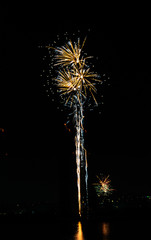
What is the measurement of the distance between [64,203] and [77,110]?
3.51m

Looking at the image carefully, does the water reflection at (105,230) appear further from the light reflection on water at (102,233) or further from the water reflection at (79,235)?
the water reflection at (79,235)

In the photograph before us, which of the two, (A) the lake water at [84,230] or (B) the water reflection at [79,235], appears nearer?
(B) the water reflection at [79,235]

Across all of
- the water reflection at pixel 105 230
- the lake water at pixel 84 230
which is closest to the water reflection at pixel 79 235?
the lake water at pixel 84 230

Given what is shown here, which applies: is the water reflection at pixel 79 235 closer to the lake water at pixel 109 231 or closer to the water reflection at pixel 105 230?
the lake water at pixel 109 231

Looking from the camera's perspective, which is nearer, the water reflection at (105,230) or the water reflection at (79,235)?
the water reflection at (79,235)

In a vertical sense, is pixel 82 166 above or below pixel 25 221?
above

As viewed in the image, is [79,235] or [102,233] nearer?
[79,235]

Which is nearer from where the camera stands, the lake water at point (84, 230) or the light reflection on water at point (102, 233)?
the light reflection on water at point (102, 233)

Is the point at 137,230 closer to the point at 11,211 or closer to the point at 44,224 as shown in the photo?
the point at 44,224

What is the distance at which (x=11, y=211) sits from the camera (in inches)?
368

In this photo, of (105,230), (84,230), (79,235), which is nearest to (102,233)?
(105,230)

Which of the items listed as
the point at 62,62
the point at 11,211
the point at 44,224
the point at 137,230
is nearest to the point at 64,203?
the point at 44,224

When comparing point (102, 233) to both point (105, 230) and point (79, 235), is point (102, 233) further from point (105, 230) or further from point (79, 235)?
point (79, 235)

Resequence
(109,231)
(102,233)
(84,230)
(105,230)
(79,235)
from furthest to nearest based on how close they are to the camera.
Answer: (84,230)
(105,230)
(109,231)
(102,233)
(79,235)
